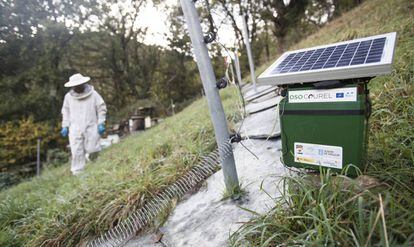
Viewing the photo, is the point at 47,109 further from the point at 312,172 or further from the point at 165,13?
the point at 312,172

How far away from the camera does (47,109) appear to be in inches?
547

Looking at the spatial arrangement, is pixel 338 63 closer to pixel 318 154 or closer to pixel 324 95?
pixel 324 95

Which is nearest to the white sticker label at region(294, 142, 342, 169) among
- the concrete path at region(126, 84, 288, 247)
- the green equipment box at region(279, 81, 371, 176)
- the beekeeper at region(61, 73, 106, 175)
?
the green equipment box at region(279, 81, 371, 176)

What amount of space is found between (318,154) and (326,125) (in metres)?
0.19

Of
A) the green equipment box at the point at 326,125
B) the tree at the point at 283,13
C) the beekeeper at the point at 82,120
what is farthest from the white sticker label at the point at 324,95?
the tree at the point at 283,13

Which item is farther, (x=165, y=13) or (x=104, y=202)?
(x=165, y=13)

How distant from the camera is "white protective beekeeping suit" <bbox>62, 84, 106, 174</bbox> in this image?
17.2 feet

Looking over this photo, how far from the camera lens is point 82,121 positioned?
5309 mm

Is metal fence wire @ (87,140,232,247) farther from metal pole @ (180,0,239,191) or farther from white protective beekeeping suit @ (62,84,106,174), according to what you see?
white protective beekeeping suit @ (62,84,106,174)

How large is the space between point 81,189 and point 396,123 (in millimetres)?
3262

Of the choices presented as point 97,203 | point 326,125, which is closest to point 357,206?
point 326,125

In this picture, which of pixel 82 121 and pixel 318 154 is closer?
pixel 318 154

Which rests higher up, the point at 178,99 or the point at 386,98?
the point at 386,98

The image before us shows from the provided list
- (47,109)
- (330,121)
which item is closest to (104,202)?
(330,121)
